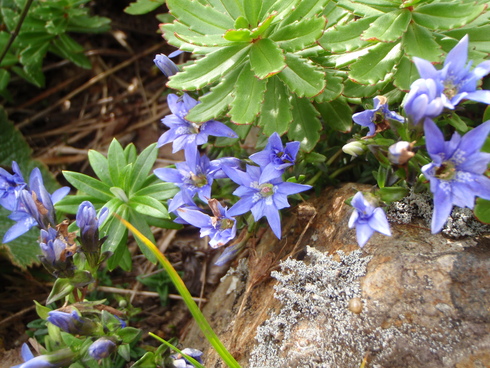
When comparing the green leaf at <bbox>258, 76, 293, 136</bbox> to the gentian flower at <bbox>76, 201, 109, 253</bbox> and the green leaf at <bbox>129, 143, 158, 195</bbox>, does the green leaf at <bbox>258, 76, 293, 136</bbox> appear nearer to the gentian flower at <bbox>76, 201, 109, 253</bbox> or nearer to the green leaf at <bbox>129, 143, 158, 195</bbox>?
the green leaf at <bbox>129, 143, 158, 195</bbox>

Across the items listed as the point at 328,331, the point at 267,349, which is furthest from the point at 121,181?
the point at 328,331

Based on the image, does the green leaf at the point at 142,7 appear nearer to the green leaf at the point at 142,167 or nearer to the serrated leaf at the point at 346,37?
the green leaf at the point at 142,167

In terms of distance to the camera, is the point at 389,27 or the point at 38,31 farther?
the point at 38,31

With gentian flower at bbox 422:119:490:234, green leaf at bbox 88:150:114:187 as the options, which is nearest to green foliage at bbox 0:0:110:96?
green leaf at bbox 88:150:114:187

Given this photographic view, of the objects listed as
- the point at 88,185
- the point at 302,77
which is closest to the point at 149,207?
the point at 88,185

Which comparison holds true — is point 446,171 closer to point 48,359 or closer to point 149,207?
point 149,207

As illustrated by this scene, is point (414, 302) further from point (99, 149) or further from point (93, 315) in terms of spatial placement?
point (99, 149)
